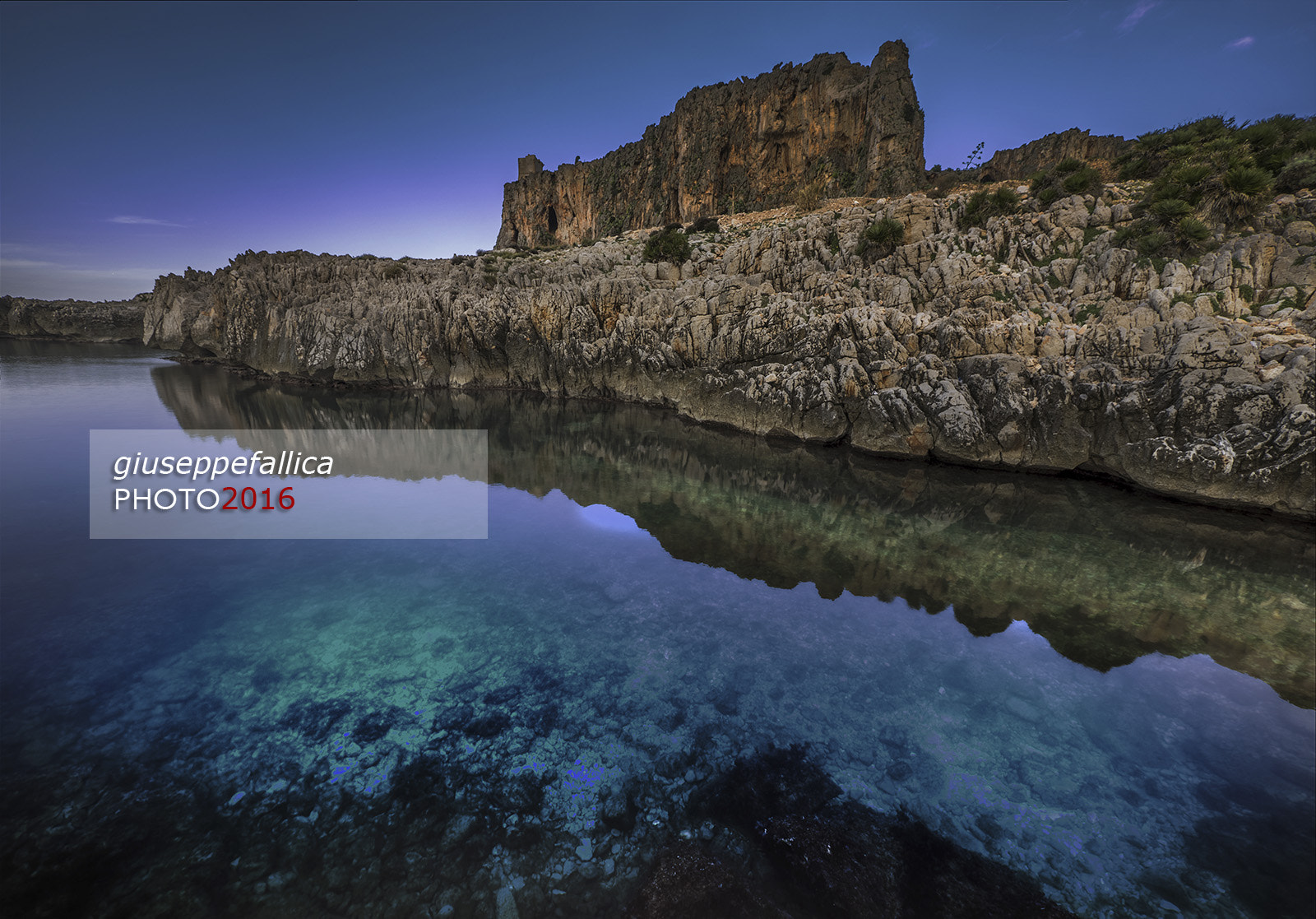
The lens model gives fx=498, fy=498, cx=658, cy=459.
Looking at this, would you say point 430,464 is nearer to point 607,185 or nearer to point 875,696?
point 875,696

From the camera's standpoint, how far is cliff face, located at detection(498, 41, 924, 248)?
6550cm

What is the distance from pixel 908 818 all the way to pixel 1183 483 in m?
21.3

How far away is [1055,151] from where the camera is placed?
7400 centimetres

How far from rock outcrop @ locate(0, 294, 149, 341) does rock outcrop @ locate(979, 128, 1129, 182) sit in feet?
507

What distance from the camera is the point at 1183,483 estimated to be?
1948 centimetres

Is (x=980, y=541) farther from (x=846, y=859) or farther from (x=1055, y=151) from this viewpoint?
(x=1055, y=151)

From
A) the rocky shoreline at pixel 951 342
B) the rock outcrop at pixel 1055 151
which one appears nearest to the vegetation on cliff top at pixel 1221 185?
the rocky shoreline at pixel 951 342

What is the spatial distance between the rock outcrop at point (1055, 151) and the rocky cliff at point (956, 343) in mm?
54519

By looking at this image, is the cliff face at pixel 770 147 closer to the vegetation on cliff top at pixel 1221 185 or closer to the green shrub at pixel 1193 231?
the vegetation on cliff top at pixel 1221 185

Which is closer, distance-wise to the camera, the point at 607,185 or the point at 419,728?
the point at 419,728

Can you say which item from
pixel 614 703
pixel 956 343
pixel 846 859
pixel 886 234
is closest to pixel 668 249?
pixel 886 234

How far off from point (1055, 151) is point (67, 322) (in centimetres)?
17751

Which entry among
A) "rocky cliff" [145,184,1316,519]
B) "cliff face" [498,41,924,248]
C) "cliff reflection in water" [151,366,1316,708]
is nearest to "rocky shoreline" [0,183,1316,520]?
"rocky cliff" [145,184,1316,519]

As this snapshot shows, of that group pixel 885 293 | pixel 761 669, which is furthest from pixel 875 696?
pixel 885 293
